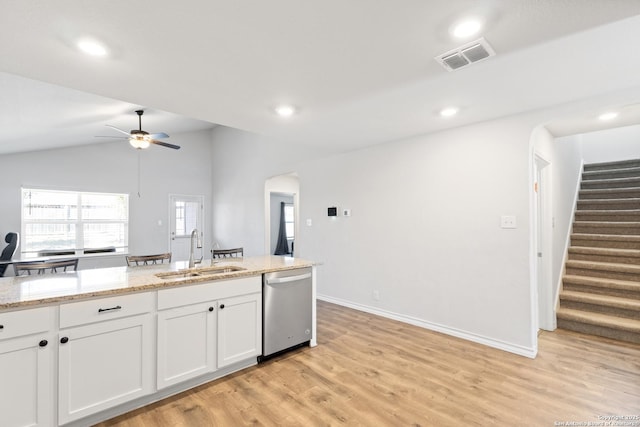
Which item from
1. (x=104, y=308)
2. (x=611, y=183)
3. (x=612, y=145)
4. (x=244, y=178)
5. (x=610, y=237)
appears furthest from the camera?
(x=244, y=178)

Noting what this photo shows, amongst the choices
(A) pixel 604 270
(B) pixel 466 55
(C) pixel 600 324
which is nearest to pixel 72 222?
(B) pixel 466 55

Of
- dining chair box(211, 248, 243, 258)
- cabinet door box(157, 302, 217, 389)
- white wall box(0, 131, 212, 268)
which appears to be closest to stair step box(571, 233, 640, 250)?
dining chair box(211, 248, 243, 258)

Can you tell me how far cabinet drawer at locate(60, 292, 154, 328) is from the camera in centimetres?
180

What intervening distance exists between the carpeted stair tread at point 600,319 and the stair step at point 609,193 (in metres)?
2.48

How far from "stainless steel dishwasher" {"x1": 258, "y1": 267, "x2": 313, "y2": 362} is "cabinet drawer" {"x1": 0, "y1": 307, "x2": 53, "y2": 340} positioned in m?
1.49

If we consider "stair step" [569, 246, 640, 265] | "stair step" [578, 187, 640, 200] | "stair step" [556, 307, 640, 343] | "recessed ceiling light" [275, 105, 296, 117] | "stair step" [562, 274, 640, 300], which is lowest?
"stair step" [556, 307, 640, 343]

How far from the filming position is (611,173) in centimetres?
534

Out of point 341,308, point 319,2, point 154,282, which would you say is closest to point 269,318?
point 154,282

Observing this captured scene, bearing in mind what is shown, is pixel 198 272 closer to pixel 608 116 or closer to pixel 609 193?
pixel 608 116

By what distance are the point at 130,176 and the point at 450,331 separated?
745 centimetres

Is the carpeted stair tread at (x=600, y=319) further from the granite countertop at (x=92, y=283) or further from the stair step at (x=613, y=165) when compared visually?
the stair step at (x=613, y=165)

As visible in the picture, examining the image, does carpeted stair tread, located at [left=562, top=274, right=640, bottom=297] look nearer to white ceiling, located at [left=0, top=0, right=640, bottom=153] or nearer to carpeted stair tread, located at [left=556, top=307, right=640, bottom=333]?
carpeted stair tread, located at [left=556, top=307, right=640, bottom=333]

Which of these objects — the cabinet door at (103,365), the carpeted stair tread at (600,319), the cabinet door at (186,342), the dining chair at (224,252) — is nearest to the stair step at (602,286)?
the carpeted stair tread at (600,319)

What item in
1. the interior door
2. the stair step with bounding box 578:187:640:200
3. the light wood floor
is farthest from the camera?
the interior door
